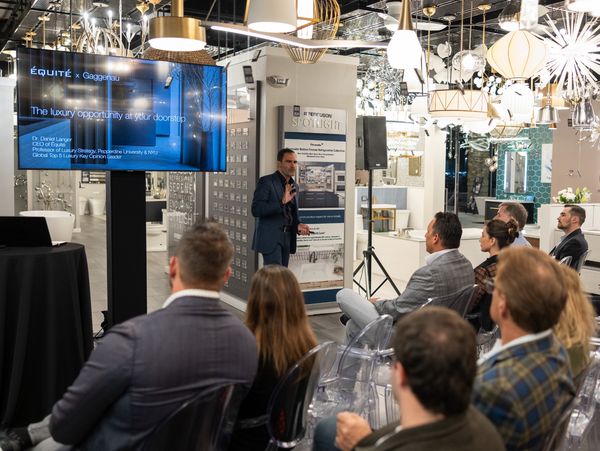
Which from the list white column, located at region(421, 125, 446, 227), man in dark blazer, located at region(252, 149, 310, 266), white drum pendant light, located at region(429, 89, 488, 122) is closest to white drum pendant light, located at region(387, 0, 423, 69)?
white drum pendant light, located at region(429, 89, 488, 122)

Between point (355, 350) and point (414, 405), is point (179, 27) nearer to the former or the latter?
point (355, 350)

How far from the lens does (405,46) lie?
317 centimetres

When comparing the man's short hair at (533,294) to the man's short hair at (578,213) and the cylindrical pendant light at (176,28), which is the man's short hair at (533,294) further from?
the man's short hair at (578,213)

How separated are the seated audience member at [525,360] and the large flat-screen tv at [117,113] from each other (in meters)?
2.75

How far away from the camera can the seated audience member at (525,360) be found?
1.65 metres

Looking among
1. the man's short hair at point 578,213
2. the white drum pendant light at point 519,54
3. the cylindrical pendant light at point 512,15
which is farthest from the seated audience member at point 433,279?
the man's short hair at point 578,213

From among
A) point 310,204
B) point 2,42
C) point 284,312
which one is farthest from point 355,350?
point 2,42

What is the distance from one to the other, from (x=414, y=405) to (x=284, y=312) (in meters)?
0.98

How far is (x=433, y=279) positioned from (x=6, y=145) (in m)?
4.61

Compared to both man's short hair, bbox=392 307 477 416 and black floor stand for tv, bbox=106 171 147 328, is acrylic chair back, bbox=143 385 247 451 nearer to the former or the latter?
man's short hair, bbox=392 307 477 416

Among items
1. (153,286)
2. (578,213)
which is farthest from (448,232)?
(153,286)

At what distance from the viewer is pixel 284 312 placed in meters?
2.29

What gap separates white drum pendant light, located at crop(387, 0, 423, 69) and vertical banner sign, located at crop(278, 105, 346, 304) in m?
3.18

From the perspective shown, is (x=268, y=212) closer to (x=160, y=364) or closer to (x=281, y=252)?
(x=281, y=252)
